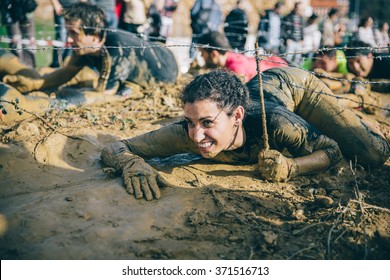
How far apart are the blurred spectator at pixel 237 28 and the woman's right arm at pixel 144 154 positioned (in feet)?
15.9

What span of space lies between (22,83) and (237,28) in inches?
158

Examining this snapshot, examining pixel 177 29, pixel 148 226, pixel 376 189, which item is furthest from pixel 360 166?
pixel 177 29

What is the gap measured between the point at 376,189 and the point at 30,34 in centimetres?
550

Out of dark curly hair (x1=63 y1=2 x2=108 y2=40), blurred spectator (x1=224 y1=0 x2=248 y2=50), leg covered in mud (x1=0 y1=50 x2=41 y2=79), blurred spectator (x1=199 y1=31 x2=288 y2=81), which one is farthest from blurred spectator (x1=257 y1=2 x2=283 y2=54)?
leg covered in mud (x1=0 y1=50 x2=41 y2=79)

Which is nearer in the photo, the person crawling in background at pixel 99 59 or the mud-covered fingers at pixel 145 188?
the mud-covered fingers at pixel 145 188

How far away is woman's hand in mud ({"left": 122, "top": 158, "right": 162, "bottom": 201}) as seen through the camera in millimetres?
3127

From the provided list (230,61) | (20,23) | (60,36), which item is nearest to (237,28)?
(230,61)

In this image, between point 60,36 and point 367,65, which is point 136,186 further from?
point 60,36

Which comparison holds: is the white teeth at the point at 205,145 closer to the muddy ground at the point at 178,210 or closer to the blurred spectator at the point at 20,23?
the muddy ground at the point at 178,210

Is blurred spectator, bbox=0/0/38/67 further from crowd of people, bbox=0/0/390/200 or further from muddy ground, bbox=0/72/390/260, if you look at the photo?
muddy ground, bbox=0/72/390/260

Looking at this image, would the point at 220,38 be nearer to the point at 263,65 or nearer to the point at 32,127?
the point at 263,65

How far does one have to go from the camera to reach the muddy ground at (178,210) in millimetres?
2578

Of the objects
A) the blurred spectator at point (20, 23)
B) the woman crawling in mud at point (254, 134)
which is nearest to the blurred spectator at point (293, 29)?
the blurred spectator at point (20, 23)

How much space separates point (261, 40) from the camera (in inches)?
348
